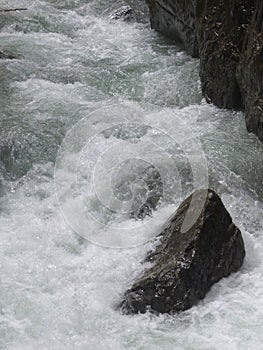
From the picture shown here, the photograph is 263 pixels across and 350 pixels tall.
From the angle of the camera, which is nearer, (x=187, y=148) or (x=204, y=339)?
→ (x=204, y=339)

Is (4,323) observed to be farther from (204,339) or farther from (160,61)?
(160,61)

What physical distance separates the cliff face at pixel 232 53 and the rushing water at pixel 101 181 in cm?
23

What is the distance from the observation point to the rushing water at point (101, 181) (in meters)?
5.19

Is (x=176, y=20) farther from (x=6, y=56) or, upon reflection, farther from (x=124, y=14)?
(x=6, y=56)

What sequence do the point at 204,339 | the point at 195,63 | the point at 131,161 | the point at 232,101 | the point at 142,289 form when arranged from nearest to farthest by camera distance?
the point at 204,339
the point at 142,289
the point at 131,161
the point at 232,101
the point at 195,63

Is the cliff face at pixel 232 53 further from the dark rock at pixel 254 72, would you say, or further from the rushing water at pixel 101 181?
the rushing water at pixel 101 181

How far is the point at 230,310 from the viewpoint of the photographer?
5.35m

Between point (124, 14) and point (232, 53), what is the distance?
13.9 feet

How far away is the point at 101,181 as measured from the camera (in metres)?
6.89

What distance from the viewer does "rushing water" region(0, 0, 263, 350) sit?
5191 millimetres

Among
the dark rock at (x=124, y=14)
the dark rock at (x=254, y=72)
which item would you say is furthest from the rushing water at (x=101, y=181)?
the dark rock at (x=124, y=14)

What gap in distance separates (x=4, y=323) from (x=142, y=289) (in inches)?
47.6

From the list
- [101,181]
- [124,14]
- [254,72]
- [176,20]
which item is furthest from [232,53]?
[124,14]

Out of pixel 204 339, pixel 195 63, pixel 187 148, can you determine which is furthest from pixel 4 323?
pixel 195 63
